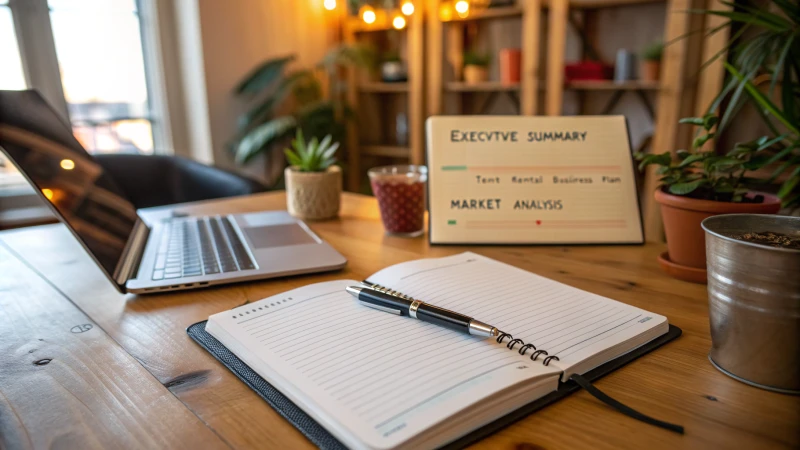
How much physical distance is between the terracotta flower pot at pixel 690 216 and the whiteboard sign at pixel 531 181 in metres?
0.15

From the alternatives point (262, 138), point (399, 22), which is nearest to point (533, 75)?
point (399, 22)

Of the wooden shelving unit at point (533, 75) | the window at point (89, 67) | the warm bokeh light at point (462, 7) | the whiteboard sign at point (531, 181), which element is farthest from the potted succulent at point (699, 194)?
the window at point (89, 67)

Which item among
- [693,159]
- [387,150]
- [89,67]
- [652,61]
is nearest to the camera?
[693,159]

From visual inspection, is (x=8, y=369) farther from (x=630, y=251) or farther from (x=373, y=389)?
(x=630, y=251)

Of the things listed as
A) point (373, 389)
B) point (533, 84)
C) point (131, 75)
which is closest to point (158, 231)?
point (373, 389)

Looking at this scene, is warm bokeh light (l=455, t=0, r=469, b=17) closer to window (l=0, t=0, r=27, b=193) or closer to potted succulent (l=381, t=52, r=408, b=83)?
potted succulent (l=381, t=52, r=408, b=83)

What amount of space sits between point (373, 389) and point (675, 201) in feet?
1.72

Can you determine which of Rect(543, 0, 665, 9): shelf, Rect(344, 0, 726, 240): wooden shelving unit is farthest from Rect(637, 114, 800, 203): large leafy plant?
Rect(543, 0, 665, 9): shelf

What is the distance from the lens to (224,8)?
2.89m

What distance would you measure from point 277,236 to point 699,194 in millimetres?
666

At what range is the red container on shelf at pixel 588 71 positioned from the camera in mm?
2564

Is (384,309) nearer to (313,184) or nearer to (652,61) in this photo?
(313,184)

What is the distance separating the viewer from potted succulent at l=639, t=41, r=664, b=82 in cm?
232

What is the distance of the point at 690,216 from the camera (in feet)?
2.37
